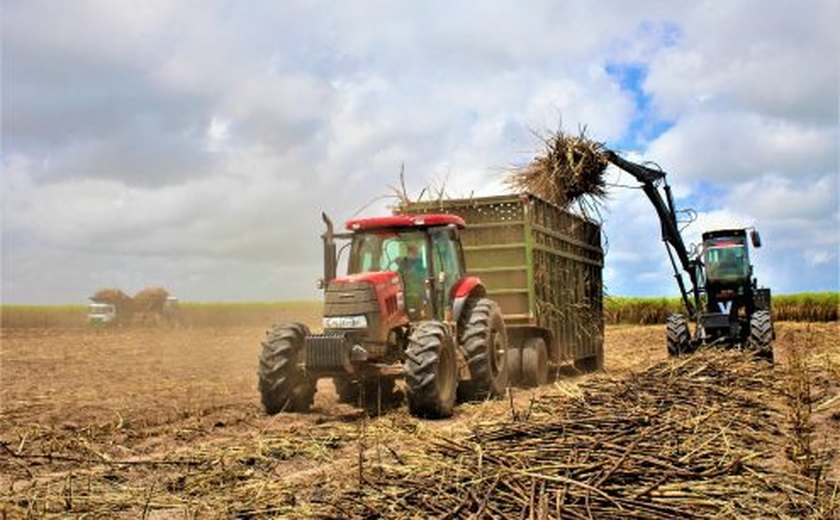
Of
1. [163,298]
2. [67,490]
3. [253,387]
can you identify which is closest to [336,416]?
[67,490]

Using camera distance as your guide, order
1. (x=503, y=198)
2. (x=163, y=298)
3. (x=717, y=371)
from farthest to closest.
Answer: (x=163, y=298)
(x=503, y=198)
(x=717, y=371)

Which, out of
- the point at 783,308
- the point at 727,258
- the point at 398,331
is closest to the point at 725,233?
the point at 727,258

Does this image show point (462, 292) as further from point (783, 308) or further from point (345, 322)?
point (783, 308)

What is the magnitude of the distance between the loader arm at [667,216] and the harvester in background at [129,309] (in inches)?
1249

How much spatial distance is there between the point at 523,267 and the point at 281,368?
4.67 m

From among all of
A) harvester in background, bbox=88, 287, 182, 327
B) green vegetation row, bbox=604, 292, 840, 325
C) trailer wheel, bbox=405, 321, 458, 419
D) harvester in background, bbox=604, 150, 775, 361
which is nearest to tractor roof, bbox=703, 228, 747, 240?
harvester in background, bbox=604, 150, 775, 361

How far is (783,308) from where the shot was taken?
3806 centimetres

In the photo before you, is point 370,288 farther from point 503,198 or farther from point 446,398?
point 503,198

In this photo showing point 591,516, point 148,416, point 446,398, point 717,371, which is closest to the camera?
point 591,516

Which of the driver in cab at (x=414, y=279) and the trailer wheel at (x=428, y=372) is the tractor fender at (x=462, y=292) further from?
the trailer wheel at (x=428, y=372)

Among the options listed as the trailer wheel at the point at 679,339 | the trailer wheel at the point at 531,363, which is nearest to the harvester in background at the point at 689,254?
the trailer wheel at the point at 679,339

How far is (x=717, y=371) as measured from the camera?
476 inches

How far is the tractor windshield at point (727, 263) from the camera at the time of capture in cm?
1791

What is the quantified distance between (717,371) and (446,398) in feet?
16.1
